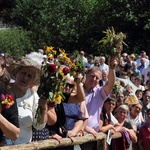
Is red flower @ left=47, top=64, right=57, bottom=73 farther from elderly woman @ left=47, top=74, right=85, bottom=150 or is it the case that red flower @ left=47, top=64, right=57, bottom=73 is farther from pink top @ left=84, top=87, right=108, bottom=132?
pink top @ left=84, top=87, right=108, bottom=132

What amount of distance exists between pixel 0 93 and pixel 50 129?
1914 millimetres

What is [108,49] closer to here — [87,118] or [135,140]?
[87,118]

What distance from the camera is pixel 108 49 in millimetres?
7645

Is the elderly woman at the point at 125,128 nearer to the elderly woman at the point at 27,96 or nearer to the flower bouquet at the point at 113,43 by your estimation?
the flower bouquet at the point at 113,43

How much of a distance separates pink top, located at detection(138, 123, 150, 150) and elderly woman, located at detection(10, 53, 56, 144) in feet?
10.7

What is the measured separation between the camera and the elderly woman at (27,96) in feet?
19.7

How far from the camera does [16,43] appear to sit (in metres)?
26.6

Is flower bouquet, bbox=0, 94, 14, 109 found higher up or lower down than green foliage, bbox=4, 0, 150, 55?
lower down

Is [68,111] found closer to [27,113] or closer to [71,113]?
[71,113]

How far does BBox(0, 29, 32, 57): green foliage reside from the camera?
26219mm

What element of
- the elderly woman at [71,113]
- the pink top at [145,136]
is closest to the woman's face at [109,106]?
the pink top at [145,136]

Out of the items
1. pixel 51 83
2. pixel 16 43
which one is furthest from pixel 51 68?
pixel 16 43

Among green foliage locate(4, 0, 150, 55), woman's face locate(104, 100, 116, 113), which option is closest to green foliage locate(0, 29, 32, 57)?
green foliage locate(4, 0, 150, 55)

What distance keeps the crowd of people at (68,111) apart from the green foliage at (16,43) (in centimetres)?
1612
